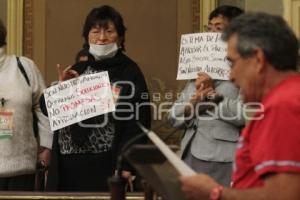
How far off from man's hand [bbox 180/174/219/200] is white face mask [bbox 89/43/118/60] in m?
1.50

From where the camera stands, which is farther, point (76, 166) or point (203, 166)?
point (76, 166)

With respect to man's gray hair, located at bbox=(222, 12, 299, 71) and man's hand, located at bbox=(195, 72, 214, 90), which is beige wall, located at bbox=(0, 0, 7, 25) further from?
man's gray hair, located at bbox=(222, 12, 299, 71)

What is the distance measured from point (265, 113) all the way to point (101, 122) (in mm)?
1502

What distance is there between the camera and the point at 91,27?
11.9 feet

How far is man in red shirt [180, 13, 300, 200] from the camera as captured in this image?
2.03m

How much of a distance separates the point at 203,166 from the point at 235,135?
0.62 ft

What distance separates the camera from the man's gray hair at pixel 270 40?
211 centimetres

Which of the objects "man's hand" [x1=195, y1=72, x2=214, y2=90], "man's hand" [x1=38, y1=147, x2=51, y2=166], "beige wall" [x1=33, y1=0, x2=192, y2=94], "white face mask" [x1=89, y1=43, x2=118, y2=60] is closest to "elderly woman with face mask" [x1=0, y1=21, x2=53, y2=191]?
"man's hand" [x1=38, y1=147, x2=51, y2=166]

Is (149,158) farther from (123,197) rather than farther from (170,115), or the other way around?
(170,115)

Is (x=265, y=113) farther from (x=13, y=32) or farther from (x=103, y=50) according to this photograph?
(x=13, y=32)

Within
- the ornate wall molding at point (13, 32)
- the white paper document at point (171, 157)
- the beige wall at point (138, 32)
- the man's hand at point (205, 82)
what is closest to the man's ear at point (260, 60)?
the white paper document at point (171, 157)

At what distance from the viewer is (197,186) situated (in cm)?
215

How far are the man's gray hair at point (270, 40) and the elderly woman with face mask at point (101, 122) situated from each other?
4.25 ft

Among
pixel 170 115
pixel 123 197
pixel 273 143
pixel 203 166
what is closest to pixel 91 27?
pixel 170 115
